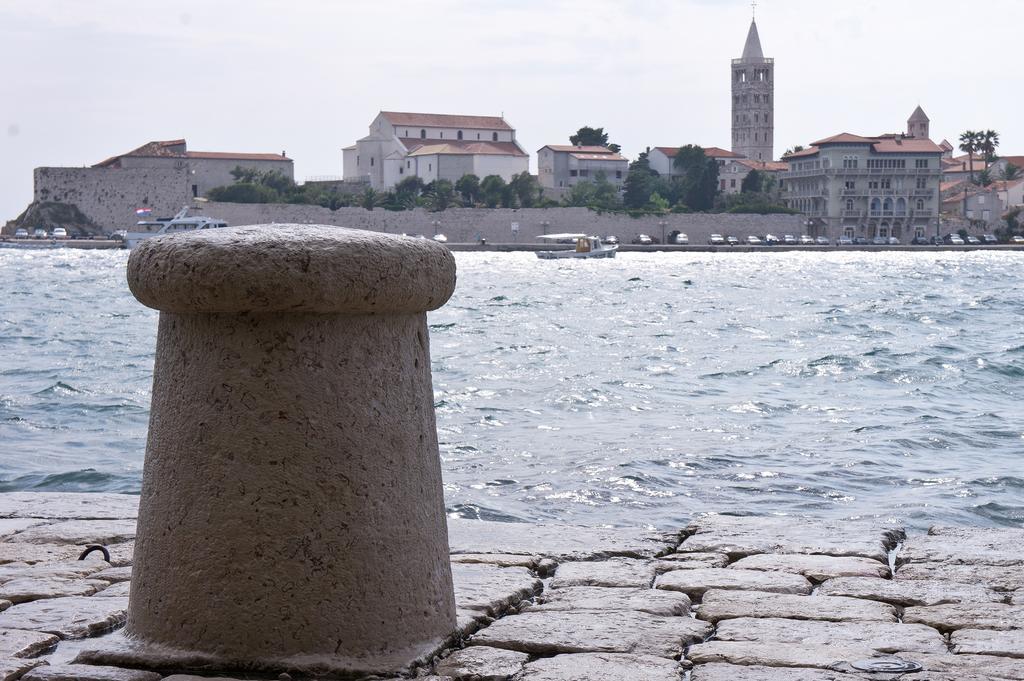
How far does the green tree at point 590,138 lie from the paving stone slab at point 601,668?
326 feet

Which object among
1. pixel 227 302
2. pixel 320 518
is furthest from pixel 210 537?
pixel 227 302

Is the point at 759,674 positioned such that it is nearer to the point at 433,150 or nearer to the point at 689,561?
the point at 689,561

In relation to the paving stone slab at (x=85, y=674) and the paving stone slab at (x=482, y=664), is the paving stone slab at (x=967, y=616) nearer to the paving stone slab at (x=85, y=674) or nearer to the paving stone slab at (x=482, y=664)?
the paving stone slab at (x=482, y=664)

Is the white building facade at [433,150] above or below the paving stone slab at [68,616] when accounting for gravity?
above

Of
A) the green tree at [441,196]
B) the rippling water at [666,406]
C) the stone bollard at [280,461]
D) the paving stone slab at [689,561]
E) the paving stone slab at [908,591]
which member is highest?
the green tree at [441,196]

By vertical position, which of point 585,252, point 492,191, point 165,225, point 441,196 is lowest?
point 585,252

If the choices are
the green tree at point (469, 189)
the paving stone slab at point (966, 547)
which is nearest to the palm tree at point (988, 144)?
the green tree at point (469, 189)

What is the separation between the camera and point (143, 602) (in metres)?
2.65

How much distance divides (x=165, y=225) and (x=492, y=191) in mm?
22337

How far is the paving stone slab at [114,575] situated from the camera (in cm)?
338

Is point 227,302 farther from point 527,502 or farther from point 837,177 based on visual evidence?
point 837,177

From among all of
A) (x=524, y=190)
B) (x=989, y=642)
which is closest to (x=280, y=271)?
(x=989, y=642)

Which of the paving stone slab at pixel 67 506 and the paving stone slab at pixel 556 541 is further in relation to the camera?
the paving stone slab at pixel 67 506

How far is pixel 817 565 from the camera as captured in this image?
360 cm
